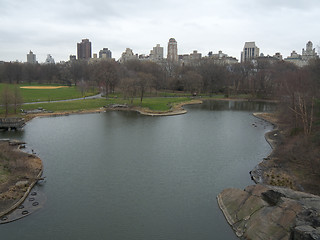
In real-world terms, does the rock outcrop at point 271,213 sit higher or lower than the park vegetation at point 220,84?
lower

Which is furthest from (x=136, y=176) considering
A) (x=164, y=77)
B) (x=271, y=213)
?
(x=164, y=77)

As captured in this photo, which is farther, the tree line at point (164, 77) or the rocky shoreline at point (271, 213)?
the tree line at point (164, 77)

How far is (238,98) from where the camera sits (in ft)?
237

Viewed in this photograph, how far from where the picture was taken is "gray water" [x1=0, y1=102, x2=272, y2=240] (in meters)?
14.4

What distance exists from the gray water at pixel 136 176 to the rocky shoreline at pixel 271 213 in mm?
747

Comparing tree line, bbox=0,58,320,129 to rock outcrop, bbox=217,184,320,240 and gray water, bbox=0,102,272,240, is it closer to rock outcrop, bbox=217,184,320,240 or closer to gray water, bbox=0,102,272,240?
gray water, bbox=0,102,272,240

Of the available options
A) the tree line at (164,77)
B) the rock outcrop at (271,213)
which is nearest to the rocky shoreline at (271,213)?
the rock outcrop at (271,213)

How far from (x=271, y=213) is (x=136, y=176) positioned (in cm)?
977

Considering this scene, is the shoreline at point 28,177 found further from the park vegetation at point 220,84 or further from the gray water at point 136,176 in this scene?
the park vegetation at point 220,84

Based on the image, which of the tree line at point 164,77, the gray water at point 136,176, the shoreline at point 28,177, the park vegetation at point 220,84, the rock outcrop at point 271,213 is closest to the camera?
the rock outcrop at point 271,213

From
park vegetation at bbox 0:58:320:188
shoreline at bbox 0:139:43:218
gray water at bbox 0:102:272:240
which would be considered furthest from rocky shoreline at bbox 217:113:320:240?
shoreline at bbox 0:139:43:218

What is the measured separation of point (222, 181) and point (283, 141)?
40.8ft

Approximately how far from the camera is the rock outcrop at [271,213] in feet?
40.0

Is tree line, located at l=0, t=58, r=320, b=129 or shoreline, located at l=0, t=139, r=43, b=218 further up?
tree line, located at l=0, t=58, r=320, b=129
